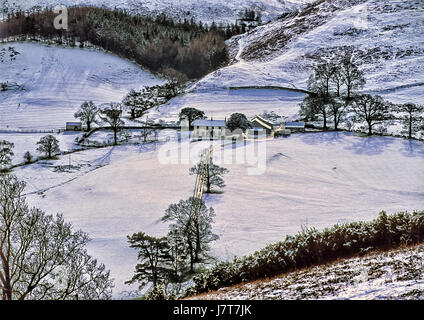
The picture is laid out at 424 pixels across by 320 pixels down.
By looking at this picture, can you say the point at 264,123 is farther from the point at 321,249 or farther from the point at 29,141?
the point at 321,249

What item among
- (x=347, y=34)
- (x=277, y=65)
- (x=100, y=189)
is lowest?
(x=100, y=189)

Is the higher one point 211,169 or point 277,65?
point 277,65

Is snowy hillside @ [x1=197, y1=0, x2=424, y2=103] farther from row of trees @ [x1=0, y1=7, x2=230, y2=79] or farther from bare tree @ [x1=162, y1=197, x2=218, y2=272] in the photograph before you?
bare tree @ [x1=162, y1=197, x2=218, y2=272]

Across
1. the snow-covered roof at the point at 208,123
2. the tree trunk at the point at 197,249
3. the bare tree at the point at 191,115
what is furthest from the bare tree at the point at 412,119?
the bare tree at the point at 191,115

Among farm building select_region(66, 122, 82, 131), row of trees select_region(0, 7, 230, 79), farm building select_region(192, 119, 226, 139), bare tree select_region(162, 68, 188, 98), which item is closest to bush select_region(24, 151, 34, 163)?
farm building select_region(66, 122, 82, 131)

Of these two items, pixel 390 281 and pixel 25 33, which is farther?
pixel 25 33

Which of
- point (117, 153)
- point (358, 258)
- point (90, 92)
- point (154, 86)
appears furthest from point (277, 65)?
point (358, 258)
